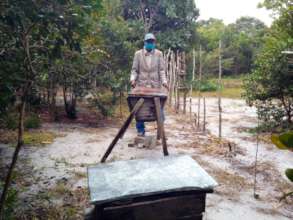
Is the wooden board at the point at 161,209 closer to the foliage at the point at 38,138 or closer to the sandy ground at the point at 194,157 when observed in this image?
the sandy ground at the point at 194,157

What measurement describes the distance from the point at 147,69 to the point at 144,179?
3.67 meters

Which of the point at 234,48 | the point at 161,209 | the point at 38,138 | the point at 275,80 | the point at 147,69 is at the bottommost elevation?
the point at 38,138

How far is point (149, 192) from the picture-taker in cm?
226

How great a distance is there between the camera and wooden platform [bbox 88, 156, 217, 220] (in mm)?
2271

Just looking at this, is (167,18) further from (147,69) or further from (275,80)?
(147,69)

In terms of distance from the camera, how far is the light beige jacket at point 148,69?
19.3 feet

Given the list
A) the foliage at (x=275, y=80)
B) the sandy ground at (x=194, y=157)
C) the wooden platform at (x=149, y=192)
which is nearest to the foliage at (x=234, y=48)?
the foliage at (x=275, y=80)

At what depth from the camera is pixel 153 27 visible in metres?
16.3

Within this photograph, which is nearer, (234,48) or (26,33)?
(26,33)

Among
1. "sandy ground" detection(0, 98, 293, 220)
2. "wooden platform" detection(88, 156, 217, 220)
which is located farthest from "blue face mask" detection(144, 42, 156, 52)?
"wooden platform" detection(88, 156, 217, 220)

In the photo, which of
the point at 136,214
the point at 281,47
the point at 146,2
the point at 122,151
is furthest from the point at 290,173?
the point at 146,2

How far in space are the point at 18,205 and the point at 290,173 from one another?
291 centimetres

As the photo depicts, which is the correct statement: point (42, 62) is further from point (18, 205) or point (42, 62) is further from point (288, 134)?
point (288, 134)

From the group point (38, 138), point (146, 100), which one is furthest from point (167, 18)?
point (146, 100)
